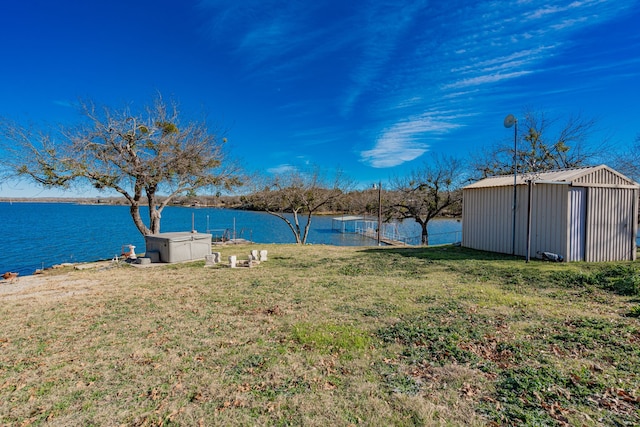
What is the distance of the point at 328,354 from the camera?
385cm

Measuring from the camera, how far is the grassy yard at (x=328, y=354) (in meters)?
2.78

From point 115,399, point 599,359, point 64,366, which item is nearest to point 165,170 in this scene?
point 64,366

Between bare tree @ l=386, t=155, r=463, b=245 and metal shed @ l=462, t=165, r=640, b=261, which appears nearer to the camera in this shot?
metal shed @ l=462, t=165, r=640, b=261

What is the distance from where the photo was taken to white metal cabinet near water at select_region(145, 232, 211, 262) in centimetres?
1117

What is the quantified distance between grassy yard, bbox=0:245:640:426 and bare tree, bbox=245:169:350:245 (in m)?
15.1

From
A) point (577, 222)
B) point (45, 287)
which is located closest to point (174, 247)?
point (45, 287)

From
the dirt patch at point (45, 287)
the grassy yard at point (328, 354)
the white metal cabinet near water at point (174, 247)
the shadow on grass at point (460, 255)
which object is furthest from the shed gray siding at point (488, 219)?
the dirt patch at point (45, 287)

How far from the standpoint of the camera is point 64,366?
143 inches

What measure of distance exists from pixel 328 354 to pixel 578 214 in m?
9.73

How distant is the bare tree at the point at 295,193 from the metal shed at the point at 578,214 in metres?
13.5

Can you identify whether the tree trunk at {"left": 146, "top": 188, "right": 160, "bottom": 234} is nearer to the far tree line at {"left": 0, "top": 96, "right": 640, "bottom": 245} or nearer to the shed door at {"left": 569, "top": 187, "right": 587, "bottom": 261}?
the far tree line at {"left": 0, "top": 96, "right": 640, "bottom": 245}

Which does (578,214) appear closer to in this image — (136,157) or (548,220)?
(548,220)

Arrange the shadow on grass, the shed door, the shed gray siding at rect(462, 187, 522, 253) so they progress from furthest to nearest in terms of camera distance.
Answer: the shed gray siding at rect(462, 187, 522, 253)
the shadow on grass
the shed door

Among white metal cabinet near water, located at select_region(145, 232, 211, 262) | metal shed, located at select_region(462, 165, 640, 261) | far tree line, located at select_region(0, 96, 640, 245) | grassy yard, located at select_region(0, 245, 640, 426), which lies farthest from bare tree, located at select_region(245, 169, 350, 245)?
grassy yard, located at select_region(0, 245, 640, 426)
